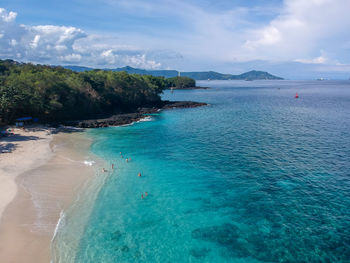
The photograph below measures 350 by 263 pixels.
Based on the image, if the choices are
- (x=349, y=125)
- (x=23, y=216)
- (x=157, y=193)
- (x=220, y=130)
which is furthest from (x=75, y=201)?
(x=349, y=125)

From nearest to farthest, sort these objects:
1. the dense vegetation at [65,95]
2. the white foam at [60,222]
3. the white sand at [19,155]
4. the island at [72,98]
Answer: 1. the white foam at [60,222]
2. the white sand at [19,155]
3. the dense vegetation at [65,95]
4. the island at [72,98]

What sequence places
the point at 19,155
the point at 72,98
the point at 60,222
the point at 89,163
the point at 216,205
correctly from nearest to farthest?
the point at 60,222 → the point at 216,205 → the point at 89,163 → the point at 19,155 → the point at 72,98

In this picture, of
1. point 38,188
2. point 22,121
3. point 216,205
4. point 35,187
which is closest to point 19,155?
point 35,187

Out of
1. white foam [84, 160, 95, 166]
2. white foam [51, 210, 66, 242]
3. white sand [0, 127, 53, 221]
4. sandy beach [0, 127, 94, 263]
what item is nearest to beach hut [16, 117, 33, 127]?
white sand [0, 127, 53, 221]

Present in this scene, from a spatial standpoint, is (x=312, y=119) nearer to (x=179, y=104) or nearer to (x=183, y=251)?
(x=179, y=104)

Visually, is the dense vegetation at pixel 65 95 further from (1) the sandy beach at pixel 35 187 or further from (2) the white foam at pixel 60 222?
(2) the white foam at pixel 60 222

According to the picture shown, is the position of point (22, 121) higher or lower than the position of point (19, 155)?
higher

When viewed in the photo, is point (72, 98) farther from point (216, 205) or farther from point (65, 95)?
point (216, 205)

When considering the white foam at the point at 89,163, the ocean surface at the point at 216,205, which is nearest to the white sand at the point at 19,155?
the white foam at the point at 89,163
